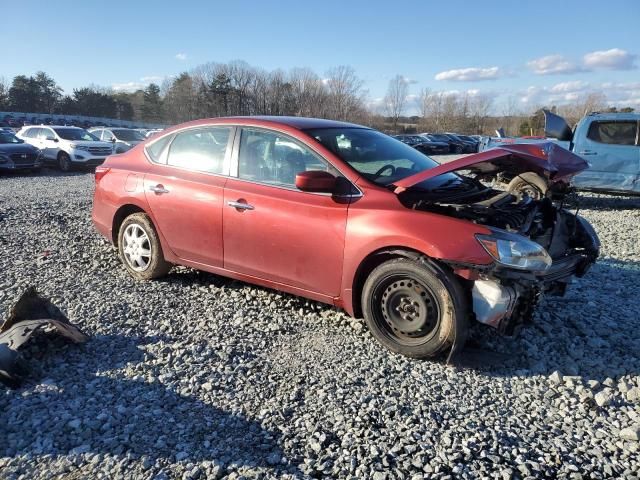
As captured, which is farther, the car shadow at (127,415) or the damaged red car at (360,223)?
the damaged red car at (360,223)

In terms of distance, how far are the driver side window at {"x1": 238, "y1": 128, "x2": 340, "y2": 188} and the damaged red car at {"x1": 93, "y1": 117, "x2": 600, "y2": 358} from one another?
0.01 meters

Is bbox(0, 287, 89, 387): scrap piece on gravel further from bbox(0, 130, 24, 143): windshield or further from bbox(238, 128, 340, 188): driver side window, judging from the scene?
bbox(0, 130, 24, 143): windshield

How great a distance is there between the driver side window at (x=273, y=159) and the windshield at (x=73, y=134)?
57.6 ft

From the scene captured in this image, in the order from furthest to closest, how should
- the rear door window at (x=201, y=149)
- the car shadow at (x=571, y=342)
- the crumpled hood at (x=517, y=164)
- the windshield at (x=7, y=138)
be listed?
1. the windshield at (x=7, y=138)
2. the rear door window at (x=201, y=149)
3. the crumpled hood at (x=517, y=164)
4. the car shadow at (x=571, y=342)

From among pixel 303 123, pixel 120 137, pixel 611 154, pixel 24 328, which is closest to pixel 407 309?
pixel 303 123

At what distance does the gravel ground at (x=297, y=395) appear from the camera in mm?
2539

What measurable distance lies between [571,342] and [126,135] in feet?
74.6

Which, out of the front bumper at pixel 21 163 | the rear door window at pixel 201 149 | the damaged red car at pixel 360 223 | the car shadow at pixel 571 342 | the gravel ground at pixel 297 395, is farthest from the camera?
→ the front bumper at pixel 21 163

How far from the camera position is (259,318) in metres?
4.30

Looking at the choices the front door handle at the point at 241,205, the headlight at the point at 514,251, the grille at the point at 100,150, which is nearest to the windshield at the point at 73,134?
the grille at the point at 100,150

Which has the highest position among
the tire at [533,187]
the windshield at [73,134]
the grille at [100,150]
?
the tire at [533,187]

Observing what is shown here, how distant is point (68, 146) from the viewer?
18641 millimetres

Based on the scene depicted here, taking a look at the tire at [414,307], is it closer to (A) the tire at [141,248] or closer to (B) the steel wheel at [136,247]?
(A) the tire at [141,248]

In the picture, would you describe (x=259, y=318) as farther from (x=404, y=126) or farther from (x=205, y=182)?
(x=404, y=126)
